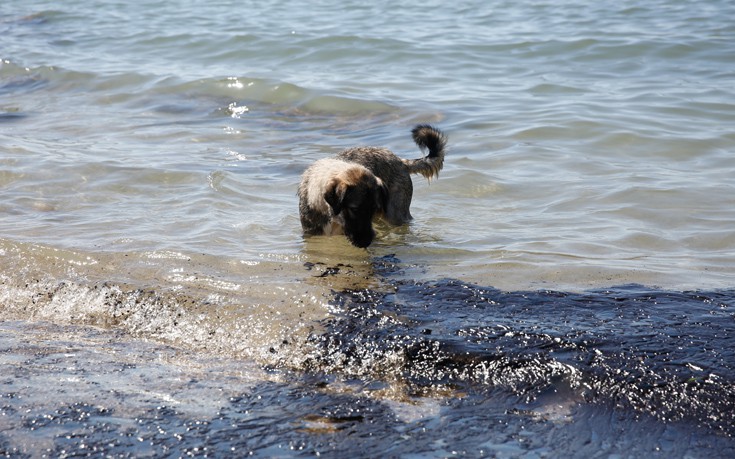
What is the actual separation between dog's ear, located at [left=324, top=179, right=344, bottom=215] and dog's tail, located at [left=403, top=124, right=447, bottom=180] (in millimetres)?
1553

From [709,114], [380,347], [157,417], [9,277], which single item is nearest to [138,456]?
[157,417]

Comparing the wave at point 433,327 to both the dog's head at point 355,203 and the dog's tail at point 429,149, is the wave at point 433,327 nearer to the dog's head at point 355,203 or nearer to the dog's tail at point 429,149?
the dog's head at point 355,203

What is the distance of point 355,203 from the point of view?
781 cm

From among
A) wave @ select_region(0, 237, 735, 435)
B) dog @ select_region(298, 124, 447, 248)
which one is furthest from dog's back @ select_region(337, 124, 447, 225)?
wave @ select_region(0, 237, 735, 435)

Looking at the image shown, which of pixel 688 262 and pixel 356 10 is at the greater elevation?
pixel 356 10

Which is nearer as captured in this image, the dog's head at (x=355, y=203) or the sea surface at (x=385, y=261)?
the sea surface at (x=385, y=261)

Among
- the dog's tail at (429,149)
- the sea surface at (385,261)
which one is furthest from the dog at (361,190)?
the sea surface at (385,261)

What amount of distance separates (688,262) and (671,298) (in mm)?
1566

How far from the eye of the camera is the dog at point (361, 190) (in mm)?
7852

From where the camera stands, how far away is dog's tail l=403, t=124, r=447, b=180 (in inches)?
360

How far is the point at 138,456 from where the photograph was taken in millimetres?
3977

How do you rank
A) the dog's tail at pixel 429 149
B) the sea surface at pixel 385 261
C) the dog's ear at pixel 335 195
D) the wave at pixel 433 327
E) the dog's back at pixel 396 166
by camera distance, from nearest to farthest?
the sea surface at pixel 385 261
the wave at pixel 433 327
the dog's ear at pixel 335 195
the dog's back at pixel 396 166
the dog's tail at pixel 429 149

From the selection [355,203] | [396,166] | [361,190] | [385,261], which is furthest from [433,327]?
[396,166]

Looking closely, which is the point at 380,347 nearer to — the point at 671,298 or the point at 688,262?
the point at 671,298
